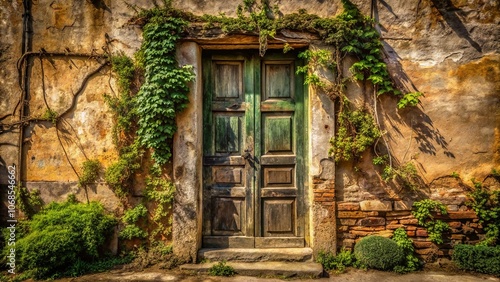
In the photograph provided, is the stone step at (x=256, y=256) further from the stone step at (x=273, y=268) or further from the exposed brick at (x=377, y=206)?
the exposed brick at (x=377, y=206)

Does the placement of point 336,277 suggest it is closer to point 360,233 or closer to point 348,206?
point 360,233

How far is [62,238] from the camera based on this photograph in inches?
144

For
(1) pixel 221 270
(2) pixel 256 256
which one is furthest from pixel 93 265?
(2) pixel 256 256

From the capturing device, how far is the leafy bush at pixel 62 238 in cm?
358

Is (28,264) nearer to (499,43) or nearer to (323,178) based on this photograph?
(323,178)

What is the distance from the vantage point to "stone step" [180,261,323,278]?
12.5 ft

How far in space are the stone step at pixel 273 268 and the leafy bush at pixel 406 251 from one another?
1.05 meters

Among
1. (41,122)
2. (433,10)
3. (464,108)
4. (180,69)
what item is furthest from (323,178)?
(41,122)

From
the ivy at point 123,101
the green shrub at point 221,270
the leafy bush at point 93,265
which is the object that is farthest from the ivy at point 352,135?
the leafy bush at point 93,265

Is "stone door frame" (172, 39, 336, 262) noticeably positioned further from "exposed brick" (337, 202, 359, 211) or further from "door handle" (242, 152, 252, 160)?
"door handle" (242, 152, 252, 160)

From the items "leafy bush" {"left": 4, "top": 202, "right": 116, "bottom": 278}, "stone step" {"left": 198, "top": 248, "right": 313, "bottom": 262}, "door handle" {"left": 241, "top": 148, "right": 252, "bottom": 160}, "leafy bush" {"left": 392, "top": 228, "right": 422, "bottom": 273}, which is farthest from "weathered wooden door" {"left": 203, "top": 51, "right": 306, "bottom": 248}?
"leafy bush" {"left": 4, "top": 202, "right": 116, "bottom": 278}

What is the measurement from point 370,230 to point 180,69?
11.0 feet

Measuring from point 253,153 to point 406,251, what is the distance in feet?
7.86

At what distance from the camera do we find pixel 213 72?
450cm
